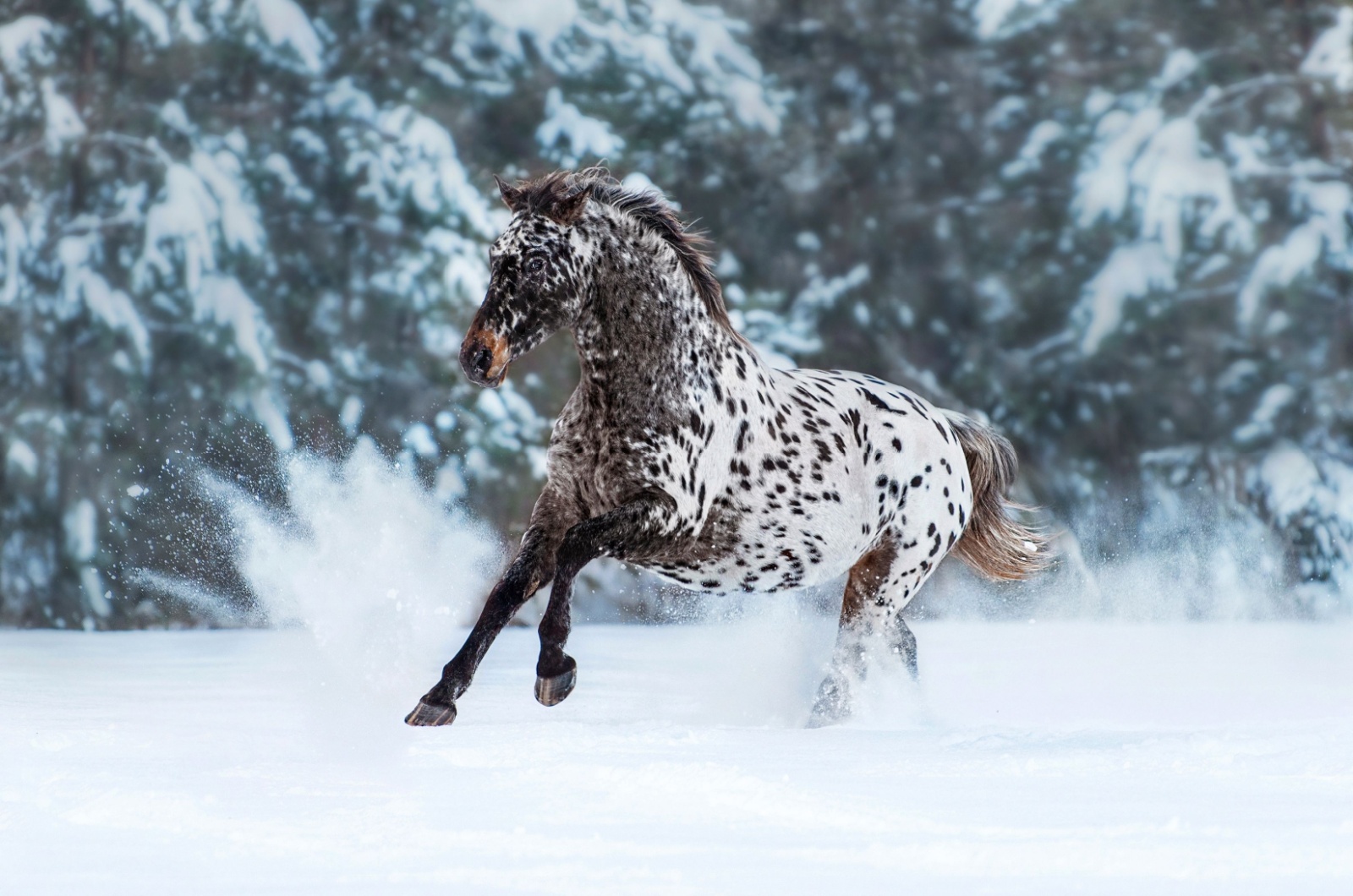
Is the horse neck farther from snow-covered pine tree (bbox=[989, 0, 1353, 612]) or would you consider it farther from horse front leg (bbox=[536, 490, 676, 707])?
snow-covered pine tree (bbox=[989, 0, 1353, 612])

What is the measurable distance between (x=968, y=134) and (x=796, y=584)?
484 centimetres

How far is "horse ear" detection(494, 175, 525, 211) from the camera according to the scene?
10.6ft

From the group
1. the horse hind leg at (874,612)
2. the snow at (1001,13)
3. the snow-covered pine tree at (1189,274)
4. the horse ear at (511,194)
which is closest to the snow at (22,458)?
the horse ear at (511,194)

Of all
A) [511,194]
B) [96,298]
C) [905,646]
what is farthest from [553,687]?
[96,298]

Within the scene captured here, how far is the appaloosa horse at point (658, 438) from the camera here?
301cm

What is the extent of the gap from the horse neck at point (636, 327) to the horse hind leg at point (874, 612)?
868mm

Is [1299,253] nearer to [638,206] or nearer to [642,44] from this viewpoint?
[642,44]

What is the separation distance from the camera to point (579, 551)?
292cm

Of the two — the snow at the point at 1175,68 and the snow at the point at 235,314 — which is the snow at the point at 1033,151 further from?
the snow at the point at 235,314

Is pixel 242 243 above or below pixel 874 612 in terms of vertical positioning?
below

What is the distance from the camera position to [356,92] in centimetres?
717

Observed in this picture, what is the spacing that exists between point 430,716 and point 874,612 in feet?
4.90

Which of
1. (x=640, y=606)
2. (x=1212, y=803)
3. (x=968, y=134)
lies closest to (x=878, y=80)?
(x=968, y=134)

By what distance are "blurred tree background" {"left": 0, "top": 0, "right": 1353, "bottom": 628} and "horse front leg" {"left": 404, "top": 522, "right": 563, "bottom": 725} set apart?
3.78 meters
